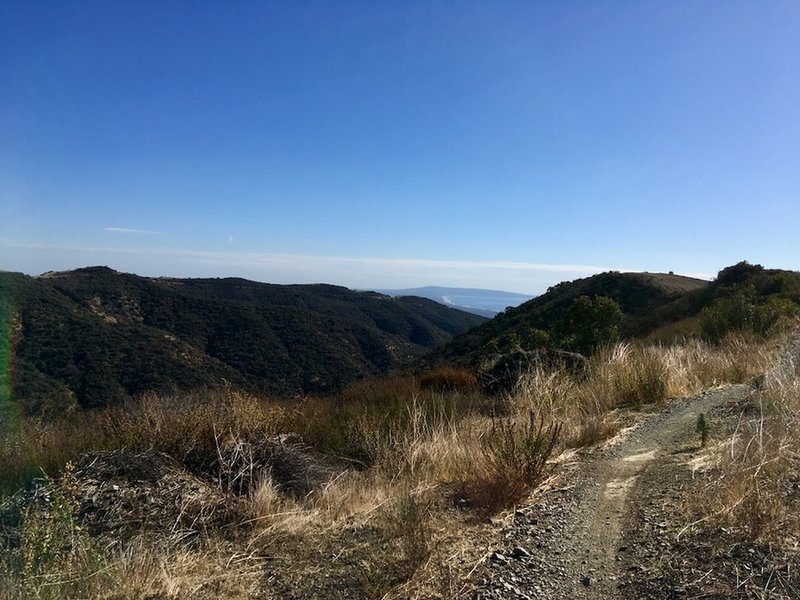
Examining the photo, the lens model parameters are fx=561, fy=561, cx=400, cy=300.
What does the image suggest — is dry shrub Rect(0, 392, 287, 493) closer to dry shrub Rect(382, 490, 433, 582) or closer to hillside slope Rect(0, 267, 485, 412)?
dry shrub Rect(382, 490, 433, 582)

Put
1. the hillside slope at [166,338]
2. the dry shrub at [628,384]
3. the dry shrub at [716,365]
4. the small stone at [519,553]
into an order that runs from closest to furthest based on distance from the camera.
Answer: the small stone at [519,553]
the dry shrub at [628,384]
the dry shrub at [716,365]
the hillside slope at [166,338]

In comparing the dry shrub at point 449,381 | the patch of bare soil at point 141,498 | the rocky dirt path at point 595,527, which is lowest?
the dry shrub at point 449,381

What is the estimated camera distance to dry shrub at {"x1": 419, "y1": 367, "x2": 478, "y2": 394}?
457 inches

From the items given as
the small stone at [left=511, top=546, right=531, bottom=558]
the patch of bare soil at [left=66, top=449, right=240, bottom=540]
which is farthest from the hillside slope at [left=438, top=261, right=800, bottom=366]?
the small stone at [left=511, top=546, right=531, bottom=558]

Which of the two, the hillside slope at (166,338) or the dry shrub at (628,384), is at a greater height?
the dry shrub at (628,384)

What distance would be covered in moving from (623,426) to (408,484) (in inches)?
118

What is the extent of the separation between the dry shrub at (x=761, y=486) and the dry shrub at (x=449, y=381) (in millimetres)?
7355

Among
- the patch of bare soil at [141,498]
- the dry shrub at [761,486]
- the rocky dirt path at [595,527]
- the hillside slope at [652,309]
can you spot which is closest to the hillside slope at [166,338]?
the hillside slope at [652,309]

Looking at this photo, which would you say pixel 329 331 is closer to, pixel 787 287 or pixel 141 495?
pixel 787 287

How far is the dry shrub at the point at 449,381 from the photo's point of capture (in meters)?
11.6

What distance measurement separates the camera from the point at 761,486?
3.29 meters

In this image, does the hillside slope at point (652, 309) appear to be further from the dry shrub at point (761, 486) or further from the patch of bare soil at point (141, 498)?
the patch of bare soil at point (141, 498)

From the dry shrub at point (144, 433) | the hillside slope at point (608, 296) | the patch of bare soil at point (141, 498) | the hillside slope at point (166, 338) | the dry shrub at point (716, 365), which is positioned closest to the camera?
the patch of bare soil at point (141, 498)

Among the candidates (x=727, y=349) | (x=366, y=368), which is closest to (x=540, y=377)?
(x=727, y=349)
